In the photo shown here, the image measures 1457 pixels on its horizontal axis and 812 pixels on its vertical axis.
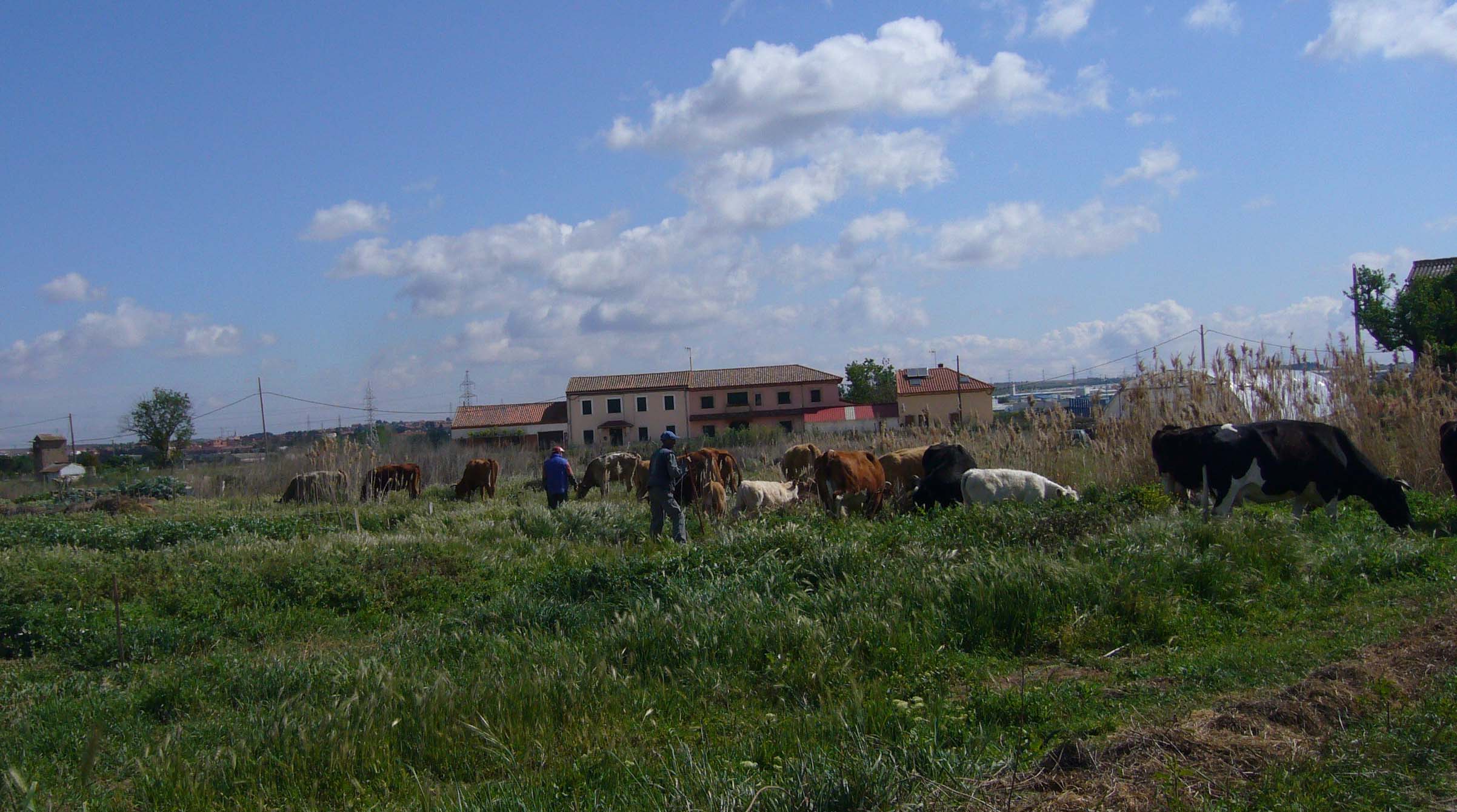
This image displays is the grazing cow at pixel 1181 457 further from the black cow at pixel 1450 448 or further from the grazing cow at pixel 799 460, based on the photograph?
the grazing cow at pixel 799 460

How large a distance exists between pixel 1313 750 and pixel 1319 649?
→ 215cm

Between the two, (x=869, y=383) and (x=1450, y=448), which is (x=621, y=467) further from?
(x=869, y=383)

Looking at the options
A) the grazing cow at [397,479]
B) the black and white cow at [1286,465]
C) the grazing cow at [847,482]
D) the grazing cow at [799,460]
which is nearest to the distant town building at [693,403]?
the grazing cow at [397,479]

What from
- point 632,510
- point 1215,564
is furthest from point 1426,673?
point 632,510

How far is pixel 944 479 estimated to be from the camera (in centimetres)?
1501

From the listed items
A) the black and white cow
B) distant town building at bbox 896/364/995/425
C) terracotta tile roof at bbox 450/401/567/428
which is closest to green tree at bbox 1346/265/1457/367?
the black and white cow

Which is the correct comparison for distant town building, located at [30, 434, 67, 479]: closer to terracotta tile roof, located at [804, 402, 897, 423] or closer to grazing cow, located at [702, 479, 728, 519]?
terracotta tile roof, located at [804, 402, 897, 423]

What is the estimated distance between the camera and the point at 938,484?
1494 centimetres

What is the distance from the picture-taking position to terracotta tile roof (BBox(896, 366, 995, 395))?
66.1 m

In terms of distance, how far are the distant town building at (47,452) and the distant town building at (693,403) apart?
31.1 metres

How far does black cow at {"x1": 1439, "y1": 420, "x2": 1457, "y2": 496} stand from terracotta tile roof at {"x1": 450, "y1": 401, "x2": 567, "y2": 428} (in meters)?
61.0

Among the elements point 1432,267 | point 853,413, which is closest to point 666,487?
point 1432,267

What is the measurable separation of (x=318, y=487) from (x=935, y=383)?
51.4m

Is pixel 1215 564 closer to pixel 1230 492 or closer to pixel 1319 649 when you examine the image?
pixel 1319 649
